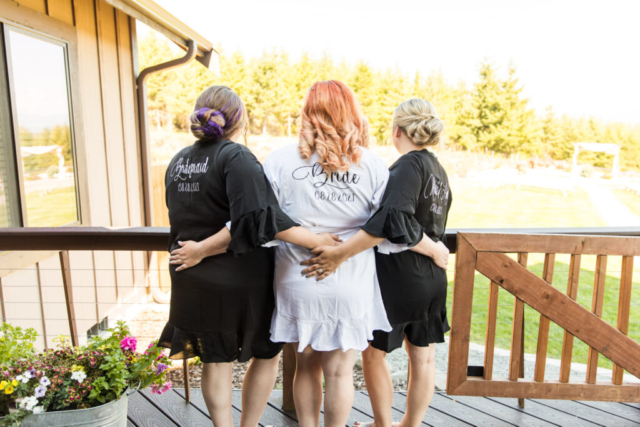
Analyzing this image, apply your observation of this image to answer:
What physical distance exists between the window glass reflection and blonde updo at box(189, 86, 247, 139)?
6.87 ft

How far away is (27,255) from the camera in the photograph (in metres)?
3.01

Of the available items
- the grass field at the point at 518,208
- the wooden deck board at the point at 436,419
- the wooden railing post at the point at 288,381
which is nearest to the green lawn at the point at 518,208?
the grass field at the point at 518,208

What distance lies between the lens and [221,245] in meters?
1.54

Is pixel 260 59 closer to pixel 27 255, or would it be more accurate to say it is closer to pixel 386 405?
pixel 27 255

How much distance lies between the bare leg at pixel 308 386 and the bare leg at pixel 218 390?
0.24 m

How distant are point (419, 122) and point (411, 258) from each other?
18.4 inches

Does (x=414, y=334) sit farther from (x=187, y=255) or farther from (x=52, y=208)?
(x=52, y=208)

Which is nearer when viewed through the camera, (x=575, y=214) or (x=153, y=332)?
(x=153, y=332)

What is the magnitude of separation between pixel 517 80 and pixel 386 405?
58.9 ft

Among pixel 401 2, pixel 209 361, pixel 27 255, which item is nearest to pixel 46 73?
pixel 27 255

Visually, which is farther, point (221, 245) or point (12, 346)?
point (12, 346)

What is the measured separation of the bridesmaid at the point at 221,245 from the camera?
1474 millimetres

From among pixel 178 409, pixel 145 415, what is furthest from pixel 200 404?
pixel 145 415

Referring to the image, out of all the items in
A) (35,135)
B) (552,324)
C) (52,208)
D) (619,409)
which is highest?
(35,135)
